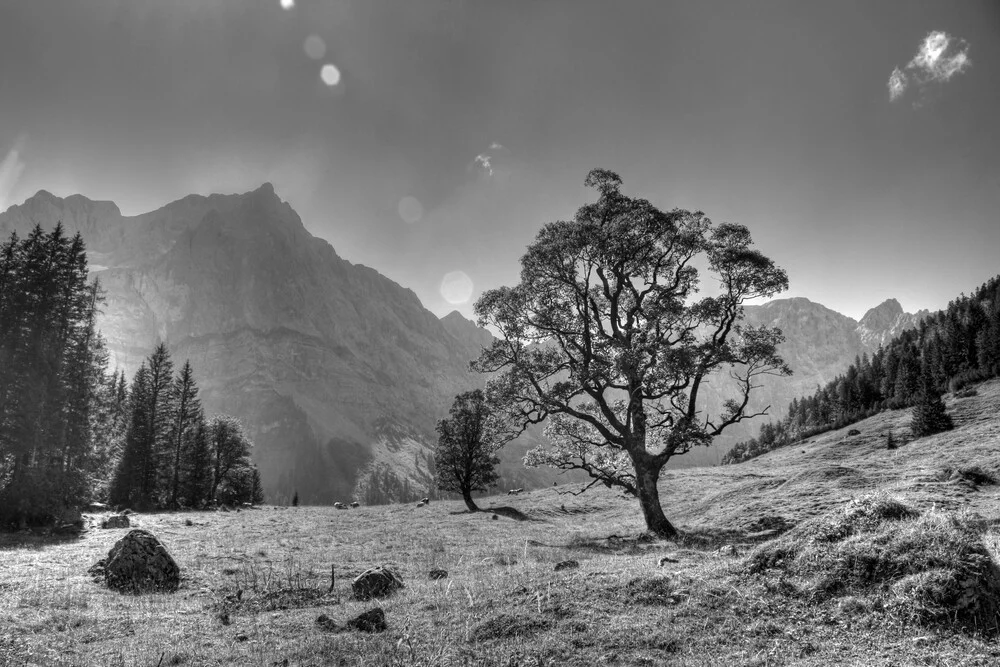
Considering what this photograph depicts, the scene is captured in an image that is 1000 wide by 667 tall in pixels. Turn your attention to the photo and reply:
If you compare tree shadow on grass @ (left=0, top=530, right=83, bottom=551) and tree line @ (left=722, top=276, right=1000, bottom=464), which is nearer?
tree shadow on grass @ (left=0, top=530, right=83, bottom=551)

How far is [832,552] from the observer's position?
28.8ft

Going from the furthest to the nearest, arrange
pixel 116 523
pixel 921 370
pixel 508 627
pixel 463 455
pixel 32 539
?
pixel 921 370
pixel 463 455
pixel 116 523
pixel 32 539
pixel 508 627

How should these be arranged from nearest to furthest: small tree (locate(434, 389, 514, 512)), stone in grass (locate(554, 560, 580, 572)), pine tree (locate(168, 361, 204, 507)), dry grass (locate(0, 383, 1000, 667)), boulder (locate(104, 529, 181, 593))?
dry grass (locate(0, 383, 1000, 667)) < stone in grass (locate(554, 560, 580, 572)) < boulder (locate(104, 529, 181, 593)) < small tree (locate(434, 389, 514, 512)) < pine tree (locate(168, 361, 204, 507))

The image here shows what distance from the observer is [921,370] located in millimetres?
111438

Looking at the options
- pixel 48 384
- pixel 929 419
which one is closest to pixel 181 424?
pixel 48 384

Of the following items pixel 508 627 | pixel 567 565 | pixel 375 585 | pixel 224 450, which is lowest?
pixel 567 565

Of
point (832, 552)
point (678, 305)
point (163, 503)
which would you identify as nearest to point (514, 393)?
point (678, 305)

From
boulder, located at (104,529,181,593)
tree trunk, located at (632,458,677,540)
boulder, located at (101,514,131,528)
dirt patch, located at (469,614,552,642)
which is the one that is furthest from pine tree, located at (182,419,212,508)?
dirt patch, located at (469,614,552,642)

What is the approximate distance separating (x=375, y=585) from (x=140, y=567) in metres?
7.50

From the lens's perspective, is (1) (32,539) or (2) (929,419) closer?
(1) (32,539)

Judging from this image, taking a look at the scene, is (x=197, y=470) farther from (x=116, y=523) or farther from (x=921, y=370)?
(x=921, y=370)

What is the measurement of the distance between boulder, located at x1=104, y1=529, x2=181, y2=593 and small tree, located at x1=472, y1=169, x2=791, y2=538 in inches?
549

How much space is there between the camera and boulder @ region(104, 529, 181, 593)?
1370cm

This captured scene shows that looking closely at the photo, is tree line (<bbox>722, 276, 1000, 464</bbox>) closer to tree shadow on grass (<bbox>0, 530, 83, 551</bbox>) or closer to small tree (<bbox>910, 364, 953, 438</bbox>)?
small tree (<bbox>910, 364, 953, 438</bbox>)
